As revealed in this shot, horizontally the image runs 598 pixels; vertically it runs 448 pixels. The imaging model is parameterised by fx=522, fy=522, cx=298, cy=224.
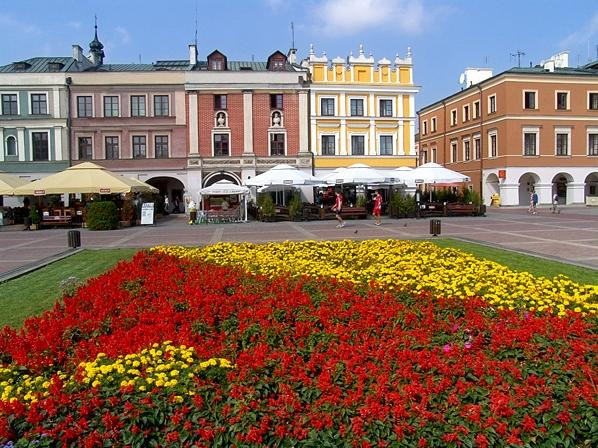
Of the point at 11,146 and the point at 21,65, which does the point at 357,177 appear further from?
the point at 21,65

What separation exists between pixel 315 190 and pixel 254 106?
8586mm

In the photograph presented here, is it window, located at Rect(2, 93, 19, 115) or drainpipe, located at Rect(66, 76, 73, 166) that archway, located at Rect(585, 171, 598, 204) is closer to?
drainpipe, located at Rect(66, 76, 73, 166)

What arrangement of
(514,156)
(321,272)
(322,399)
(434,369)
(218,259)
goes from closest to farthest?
(322,399) → (434,369) → (321,272) → (218,259) → (514,156)

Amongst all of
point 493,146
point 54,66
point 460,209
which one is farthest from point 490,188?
point 54,66

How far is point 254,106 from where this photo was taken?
141ft

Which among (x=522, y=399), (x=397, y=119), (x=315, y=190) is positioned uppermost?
(x=397, y=119)

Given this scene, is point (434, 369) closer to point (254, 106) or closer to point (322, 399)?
point (322, 399)

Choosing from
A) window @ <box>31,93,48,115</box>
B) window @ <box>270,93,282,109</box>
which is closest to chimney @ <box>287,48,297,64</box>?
window @ <box>270,93,282,109</box>

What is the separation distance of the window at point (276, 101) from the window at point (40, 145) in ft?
60.8

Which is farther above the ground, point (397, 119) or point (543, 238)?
point (397, 119)

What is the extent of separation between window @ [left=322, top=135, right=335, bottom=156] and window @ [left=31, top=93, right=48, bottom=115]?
2289 centimetres

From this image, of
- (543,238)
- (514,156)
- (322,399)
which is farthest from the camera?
(514,156)

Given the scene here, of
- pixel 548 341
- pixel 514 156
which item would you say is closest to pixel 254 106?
pixel 514 156

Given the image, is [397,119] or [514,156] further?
[514,156]
